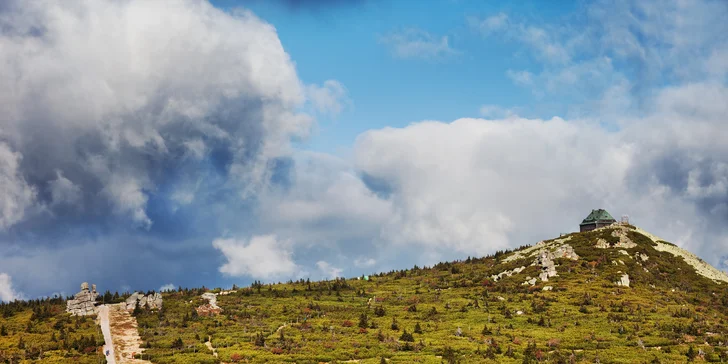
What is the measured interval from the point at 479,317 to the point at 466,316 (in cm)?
201

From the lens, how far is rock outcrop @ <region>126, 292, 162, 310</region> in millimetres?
96688

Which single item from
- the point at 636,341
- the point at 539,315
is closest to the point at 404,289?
the point at 539,315

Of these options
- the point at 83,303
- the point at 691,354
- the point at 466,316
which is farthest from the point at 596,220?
the point at 83,303

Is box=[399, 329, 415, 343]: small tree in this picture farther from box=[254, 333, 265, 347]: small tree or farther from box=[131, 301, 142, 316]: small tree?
box=[131, 301, 142, 316]: small tree

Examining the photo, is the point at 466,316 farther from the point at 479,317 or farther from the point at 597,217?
the point at 597,217

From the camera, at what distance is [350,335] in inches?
3177

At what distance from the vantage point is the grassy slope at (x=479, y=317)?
7119 centimetres

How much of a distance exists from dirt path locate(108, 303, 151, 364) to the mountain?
110cm

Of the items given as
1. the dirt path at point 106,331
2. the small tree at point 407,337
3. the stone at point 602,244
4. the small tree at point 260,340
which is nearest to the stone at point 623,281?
the stone at point 602,244

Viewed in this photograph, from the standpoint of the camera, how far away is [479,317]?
88.8m

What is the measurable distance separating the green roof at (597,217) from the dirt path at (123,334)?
98366 millimetres

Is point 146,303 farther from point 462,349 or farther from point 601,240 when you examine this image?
point 601,240

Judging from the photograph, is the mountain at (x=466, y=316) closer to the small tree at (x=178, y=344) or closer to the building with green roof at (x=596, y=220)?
the small tree at (x=178, y=344)

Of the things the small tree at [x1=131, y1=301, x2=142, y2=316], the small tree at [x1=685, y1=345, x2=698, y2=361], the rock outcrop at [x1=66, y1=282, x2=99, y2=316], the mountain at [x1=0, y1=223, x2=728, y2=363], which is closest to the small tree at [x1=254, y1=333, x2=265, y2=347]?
the mountain at [x1=0, y1=223, x2=728, y2=363]
